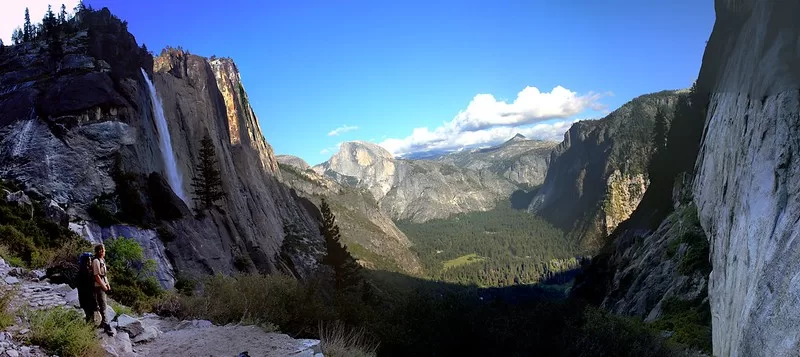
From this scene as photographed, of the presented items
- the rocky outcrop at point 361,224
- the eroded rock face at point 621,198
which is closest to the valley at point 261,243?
the rocky outcrop at point 361,224

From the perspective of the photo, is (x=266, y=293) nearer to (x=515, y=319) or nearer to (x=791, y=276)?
(x=515, y=319)

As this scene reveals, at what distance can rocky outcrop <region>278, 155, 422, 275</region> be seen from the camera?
140m

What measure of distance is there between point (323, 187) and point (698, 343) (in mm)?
162736

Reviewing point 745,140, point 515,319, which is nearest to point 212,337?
point 515,319

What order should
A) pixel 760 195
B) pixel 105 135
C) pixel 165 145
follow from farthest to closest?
1. pixel 165 145
2. pixel 105 135
3. pixel 760 195

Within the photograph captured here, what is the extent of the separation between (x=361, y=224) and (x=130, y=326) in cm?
14832

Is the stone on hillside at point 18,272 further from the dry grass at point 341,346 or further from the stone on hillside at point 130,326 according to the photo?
the dry grass at point 341,346

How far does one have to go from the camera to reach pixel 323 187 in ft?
583

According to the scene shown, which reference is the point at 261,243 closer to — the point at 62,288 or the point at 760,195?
the point at 62,288

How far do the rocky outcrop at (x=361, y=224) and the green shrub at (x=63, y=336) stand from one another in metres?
113

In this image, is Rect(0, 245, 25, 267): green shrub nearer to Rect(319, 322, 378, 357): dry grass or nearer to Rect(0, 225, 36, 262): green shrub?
Rect(0, 225, 36, 262): green shrub

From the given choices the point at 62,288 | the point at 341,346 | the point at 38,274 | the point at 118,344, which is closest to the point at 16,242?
the point at 38,274

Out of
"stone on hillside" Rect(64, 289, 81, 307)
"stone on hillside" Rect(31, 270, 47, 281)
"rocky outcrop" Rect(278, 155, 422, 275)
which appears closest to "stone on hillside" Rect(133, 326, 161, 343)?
"stone on hillside" Rect(64, 289, 81, 307)

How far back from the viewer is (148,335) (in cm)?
1162
